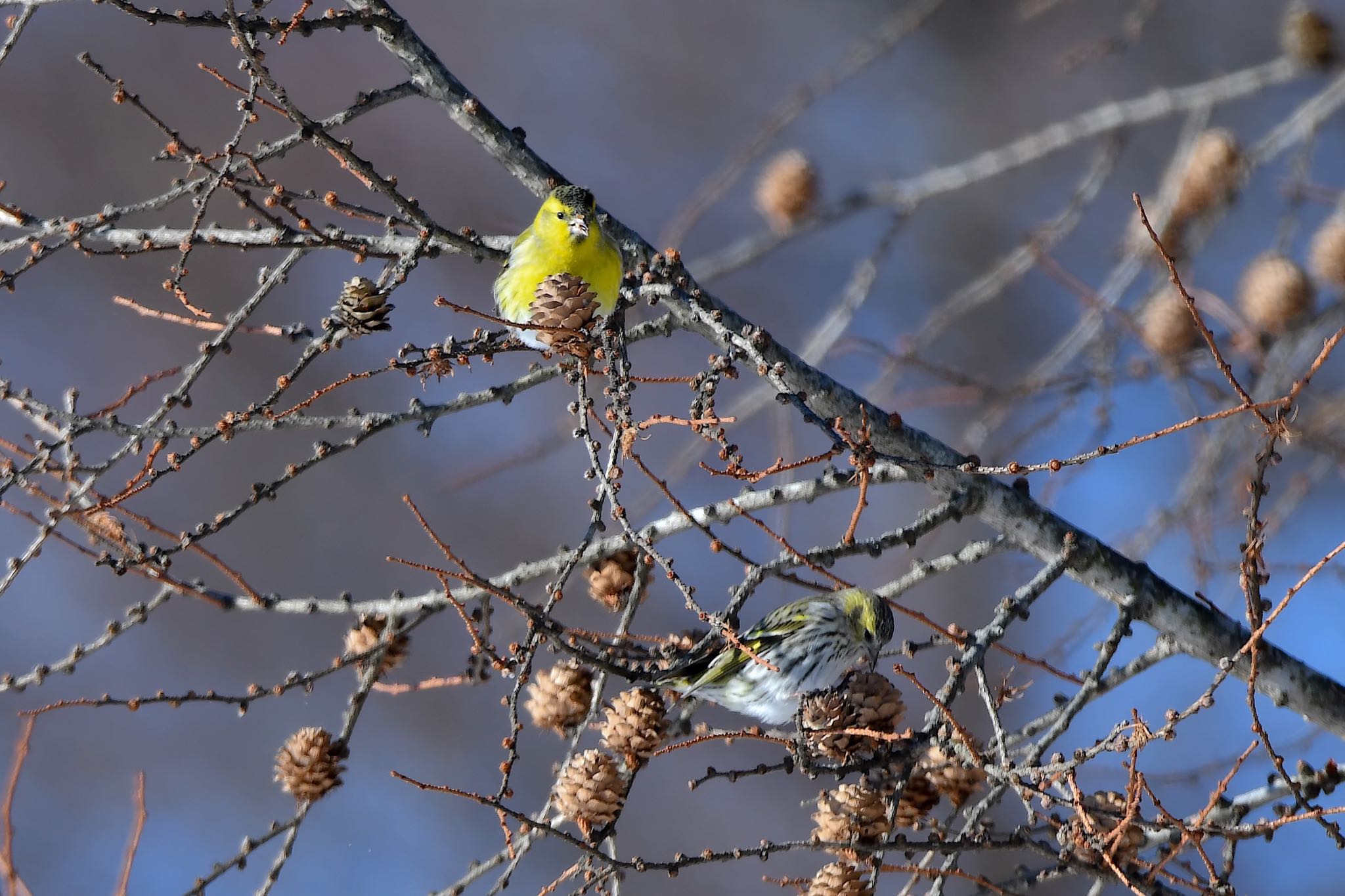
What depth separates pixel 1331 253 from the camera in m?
2.51

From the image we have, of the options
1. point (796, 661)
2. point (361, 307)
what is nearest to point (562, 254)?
point (361, 307)

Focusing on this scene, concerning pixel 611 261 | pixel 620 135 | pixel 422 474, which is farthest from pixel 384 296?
pixel 620 135

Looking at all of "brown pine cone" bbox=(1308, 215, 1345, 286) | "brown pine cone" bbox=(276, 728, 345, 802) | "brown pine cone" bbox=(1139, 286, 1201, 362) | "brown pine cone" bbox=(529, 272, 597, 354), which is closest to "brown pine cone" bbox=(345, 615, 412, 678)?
"brown pine cone" bbox=(276, 728, 345, 802)

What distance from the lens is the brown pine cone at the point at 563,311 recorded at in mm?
1191

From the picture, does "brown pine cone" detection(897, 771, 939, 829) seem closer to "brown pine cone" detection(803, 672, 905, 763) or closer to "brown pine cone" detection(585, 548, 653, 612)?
"brown pine cone" detection(803, 672, 905, 763)

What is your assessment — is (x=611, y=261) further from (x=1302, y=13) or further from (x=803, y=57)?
(x=803, y=57)

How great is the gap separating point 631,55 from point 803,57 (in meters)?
0.69

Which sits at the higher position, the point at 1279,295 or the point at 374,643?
the point at 1279,295

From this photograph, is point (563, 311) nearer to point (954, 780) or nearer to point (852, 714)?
point (852, 714)

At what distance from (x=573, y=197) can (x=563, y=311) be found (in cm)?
38

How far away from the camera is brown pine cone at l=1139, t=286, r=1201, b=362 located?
8.25 ft

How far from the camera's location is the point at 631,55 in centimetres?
455

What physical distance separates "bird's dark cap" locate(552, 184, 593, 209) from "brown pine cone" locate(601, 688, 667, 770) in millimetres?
608

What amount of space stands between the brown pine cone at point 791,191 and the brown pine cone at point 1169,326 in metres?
0.79
